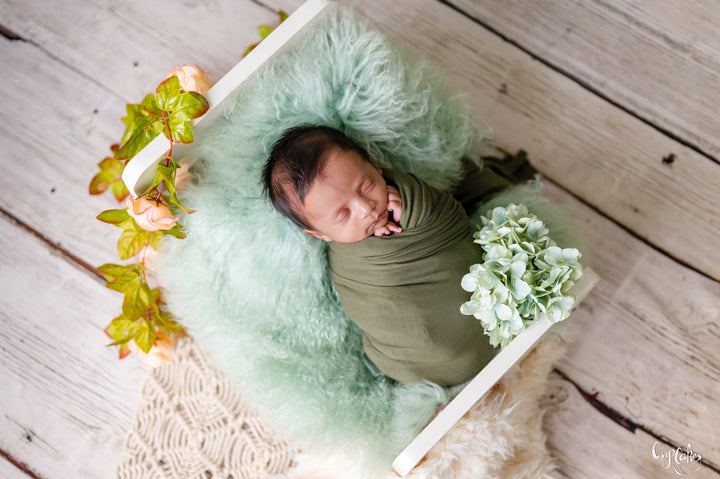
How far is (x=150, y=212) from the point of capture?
0.89 metres

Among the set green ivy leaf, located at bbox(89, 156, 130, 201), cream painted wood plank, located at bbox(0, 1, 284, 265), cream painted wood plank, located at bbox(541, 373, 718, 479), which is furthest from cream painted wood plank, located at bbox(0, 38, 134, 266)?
cream painted wood plank, located at bbox(541, 373, 718, 479)

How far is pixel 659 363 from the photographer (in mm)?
1215

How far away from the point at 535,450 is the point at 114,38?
4.61 feet

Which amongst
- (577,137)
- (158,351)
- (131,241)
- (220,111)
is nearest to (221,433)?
(158,351)

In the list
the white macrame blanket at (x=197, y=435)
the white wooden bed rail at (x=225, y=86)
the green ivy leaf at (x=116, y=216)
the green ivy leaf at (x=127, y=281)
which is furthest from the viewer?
the white macrame blanket at (x=197, y=435)

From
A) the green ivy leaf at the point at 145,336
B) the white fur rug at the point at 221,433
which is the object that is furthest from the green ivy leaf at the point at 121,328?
the white fur rug at the point at 221,433

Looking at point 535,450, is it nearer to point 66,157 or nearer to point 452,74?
point 452,74

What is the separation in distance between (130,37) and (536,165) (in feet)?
3.48

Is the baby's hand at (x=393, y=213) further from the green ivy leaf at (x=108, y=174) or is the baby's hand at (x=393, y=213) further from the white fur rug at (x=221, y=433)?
the green ivy leaf at (x=108, y=174)

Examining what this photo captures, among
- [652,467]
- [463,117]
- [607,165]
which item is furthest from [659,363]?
[463,117]

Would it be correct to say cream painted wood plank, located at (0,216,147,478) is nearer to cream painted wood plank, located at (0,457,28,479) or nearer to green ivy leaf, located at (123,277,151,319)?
cream painted wood plank, located at (0,457,28,479)

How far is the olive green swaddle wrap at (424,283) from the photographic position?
979mm

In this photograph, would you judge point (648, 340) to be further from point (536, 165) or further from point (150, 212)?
point (150, 212)

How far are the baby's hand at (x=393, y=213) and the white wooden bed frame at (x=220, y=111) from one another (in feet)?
0.98
